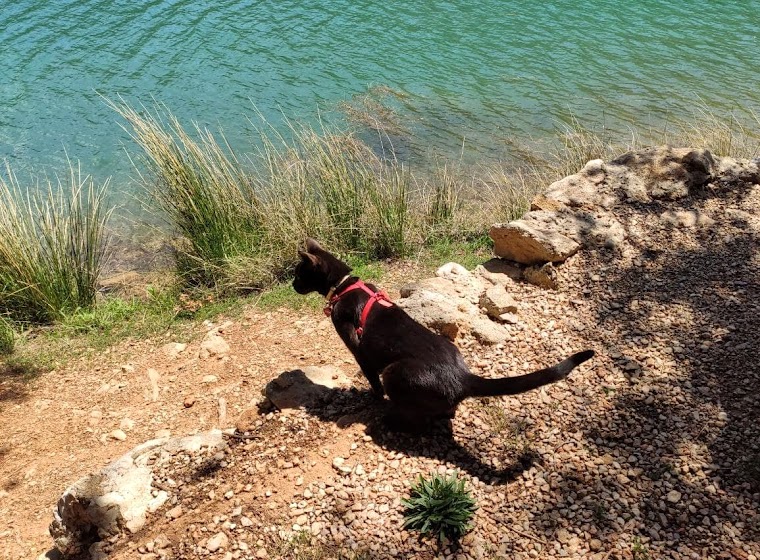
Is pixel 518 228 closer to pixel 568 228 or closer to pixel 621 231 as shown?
pixel 568 228

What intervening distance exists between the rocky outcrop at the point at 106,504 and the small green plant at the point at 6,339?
8.10 feet

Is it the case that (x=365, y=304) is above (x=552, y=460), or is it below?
above

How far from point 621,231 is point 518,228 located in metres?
0.86

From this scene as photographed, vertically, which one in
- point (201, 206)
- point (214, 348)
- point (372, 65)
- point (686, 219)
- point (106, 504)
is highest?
point (686, 219)

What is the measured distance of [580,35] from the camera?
505 inches

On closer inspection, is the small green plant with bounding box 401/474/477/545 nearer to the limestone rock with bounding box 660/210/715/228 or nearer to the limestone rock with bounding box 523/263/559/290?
the limestone rock with bounding box 523/263/559/290

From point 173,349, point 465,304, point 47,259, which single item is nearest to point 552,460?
point 465,304

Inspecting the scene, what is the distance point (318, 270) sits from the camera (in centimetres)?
383

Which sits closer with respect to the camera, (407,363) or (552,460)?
(552,460)

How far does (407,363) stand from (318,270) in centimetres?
103

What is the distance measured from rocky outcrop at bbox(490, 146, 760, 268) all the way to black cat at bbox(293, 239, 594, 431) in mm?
1596

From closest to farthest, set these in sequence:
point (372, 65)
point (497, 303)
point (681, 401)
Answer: point (681, 401) → point (497, 303) → point (372, 65)

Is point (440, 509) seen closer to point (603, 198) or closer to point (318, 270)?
point (318, 270)

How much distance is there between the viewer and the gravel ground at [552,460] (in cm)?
262
